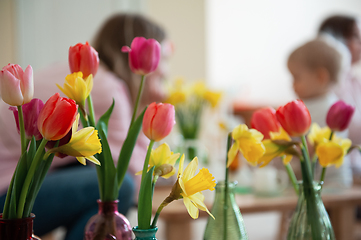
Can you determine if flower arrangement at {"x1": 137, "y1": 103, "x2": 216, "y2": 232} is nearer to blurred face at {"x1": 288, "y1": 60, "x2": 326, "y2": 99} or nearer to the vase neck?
the vase neck

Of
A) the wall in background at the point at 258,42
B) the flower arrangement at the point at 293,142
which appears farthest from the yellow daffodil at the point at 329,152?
the wall in background at the point at 258,42

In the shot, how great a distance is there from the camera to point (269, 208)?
0.99m

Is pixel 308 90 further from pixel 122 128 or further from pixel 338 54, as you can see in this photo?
pixel 122 128

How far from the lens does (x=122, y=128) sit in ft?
3.85

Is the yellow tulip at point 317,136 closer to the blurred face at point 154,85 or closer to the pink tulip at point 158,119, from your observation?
the pink tulip at point 158,119

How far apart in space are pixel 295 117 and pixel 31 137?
Answer: 11.0 inches

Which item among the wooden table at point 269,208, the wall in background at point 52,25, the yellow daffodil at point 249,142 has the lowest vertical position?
the wooden table at point 269,208

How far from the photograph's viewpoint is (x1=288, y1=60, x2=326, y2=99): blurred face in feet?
4.79

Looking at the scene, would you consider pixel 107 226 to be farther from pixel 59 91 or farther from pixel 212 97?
pixel 212 97

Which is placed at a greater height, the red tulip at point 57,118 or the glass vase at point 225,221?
the red tulip at point 57,118

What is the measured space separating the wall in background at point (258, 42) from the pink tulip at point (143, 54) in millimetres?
3624

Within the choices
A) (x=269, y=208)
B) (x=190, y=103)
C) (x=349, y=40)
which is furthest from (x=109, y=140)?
(x=349, y=40)

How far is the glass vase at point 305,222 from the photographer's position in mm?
445

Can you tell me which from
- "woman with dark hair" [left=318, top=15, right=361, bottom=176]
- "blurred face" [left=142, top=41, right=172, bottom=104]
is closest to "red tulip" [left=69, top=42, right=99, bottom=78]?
"blurred face" [left=142, top=41, right=172, bottom=104]
